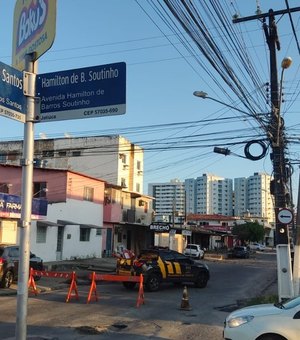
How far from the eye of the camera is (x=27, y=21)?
4.95 metres

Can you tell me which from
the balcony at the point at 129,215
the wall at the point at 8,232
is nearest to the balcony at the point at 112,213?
the balcony at the point at 129,215

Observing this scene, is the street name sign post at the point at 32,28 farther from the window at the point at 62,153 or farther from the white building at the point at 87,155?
the window at the point at 62,153

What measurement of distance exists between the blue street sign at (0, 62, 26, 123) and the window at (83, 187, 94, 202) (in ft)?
115

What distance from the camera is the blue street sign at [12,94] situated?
183 inches

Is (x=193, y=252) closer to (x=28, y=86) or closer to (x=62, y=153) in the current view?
(x=62, y=153)

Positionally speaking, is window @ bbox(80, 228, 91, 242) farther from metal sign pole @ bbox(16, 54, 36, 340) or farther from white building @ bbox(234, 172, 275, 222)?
white building @ bbox(234, 172, 275, 222)

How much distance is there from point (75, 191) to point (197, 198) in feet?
247

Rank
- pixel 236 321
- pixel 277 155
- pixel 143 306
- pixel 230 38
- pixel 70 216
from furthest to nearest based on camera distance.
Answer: pixel 70 216, pixel 277 155, pixel 143 306, pixel 230 38, pixel 236 321

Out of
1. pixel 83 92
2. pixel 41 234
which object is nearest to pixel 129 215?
pixel 41 234

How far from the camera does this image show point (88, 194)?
40375 millimetres

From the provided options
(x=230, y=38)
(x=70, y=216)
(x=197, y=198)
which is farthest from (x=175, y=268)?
(x=197, y=198)

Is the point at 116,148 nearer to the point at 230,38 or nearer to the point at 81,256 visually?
the point at 81,256

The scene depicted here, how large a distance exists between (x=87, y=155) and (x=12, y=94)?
56234mm

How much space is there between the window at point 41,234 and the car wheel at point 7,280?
1323cm
